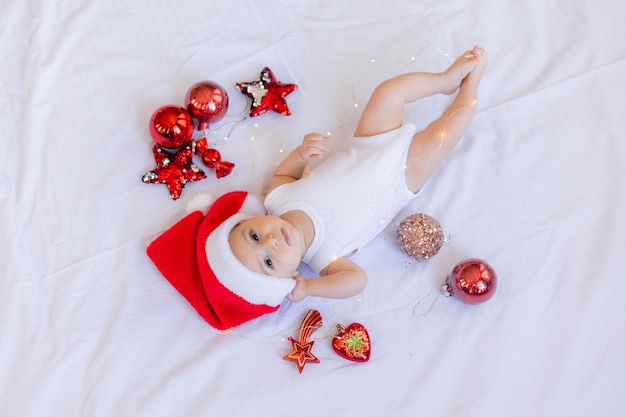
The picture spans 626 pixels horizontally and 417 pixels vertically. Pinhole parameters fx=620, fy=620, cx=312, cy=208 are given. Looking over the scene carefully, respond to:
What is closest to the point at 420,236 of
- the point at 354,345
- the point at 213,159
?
the point at 354,345

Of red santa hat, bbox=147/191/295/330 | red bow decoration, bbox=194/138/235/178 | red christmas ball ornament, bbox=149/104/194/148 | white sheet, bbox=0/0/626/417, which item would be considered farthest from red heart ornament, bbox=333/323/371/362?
red christmas ball ornament, bbox=149/104/194/148

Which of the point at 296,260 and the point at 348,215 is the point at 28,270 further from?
the point at 348,215

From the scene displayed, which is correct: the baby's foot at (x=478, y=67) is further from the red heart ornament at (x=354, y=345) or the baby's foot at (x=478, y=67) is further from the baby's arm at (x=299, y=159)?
the red heart ornament at (x=354, y=345)

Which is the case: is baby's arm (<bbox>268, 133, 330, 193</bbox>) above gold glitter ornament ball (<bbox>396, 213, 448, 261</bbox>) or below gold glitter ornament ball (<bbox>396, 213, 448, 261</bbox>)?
above

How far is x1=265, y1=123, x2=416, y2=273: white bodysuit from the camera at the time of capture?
1321 mm

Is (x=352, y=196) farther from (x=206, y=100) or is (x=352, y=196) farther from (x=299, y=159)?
(x=206, y=100)

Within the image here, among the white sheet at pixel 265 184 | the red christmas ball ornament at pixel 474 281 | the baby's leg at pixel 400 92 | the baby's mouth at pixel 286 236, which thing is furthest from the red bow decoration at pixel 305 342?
the baby's leg at pixel 400 92

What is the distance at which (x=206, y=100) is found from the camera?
4.51 feet

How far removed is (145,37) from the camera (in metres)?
1.51

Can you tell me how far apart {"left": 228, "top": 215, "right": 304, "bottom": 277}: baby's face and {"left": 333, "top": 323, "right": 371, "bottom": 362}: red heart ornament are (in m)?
0.17

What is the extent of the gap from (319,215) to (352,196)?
0.27 feet

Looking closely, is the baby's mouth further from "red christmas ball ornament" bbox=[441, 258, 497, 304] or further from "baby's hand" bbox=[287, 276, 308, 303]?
"red christmas ball ornament" bbox=[441, 258, 497, 304]

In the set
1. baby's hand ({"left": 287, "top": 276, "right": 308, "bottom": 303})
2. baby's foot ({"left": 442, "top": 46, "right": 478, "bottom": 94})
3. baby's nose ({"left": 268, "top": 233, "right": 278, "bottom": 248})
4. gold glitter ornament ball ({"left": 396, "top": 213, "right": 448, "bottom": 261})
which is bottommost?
baby's hand ({"left": 287, "top": 276, "right": 308, "bottom": 303})

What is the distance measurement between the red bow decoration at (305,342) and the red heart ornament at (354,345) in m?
0.05
